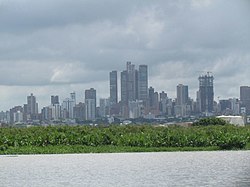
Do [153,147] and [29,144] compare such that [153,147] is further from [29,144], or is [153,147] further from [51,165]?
[51,165]

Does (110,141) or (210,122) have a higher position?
(210,122)

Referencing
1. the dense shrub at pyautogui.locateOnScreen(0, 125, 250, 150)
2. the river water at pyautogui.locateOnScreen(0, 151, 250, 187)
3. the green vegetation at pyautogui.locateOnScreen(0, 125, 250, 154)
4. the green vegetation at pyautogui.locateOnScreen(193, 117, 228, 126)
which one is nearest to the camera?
the river water at pyautogui.locateOnScreen(0, 151, 250, 187)

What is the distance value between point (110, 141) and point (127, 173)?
24687 millimetres

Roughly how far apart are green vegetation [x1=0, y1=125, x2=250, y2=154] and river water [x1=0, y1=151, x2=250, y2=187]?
43.1 feet

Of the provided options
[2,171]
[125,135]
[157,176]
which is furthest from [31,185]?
[125,135]

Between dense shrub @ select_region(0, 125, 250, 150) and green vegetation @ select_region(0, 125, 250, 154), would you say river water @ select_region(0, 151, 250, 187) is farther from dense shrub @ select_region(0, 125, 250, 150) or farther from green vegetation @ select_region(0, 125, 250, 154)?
dense shrub @ select_region(0, 125, 250, 150)

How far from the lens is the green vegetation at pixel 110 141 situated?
5300 centimetres

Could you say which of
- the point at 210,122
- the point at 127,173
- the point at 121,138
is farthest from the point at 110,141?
the point at 210,122

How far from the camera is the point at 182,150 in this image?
53438 millimetres

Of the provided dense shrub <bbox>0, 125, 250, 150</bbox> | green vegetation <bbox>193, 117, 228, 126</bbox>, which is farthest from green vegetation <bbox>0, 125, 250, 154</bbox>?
green vegetation <bbox>193, 117, 228, 126</bbox>

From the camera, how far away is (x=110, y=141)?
182ft

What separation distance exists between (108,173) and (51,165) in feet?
21.8

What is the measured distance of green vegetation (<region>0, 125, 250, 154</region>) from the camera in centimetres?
5300

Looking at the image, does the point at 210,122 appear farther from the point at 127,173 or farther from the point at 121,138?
the point at 127,173
